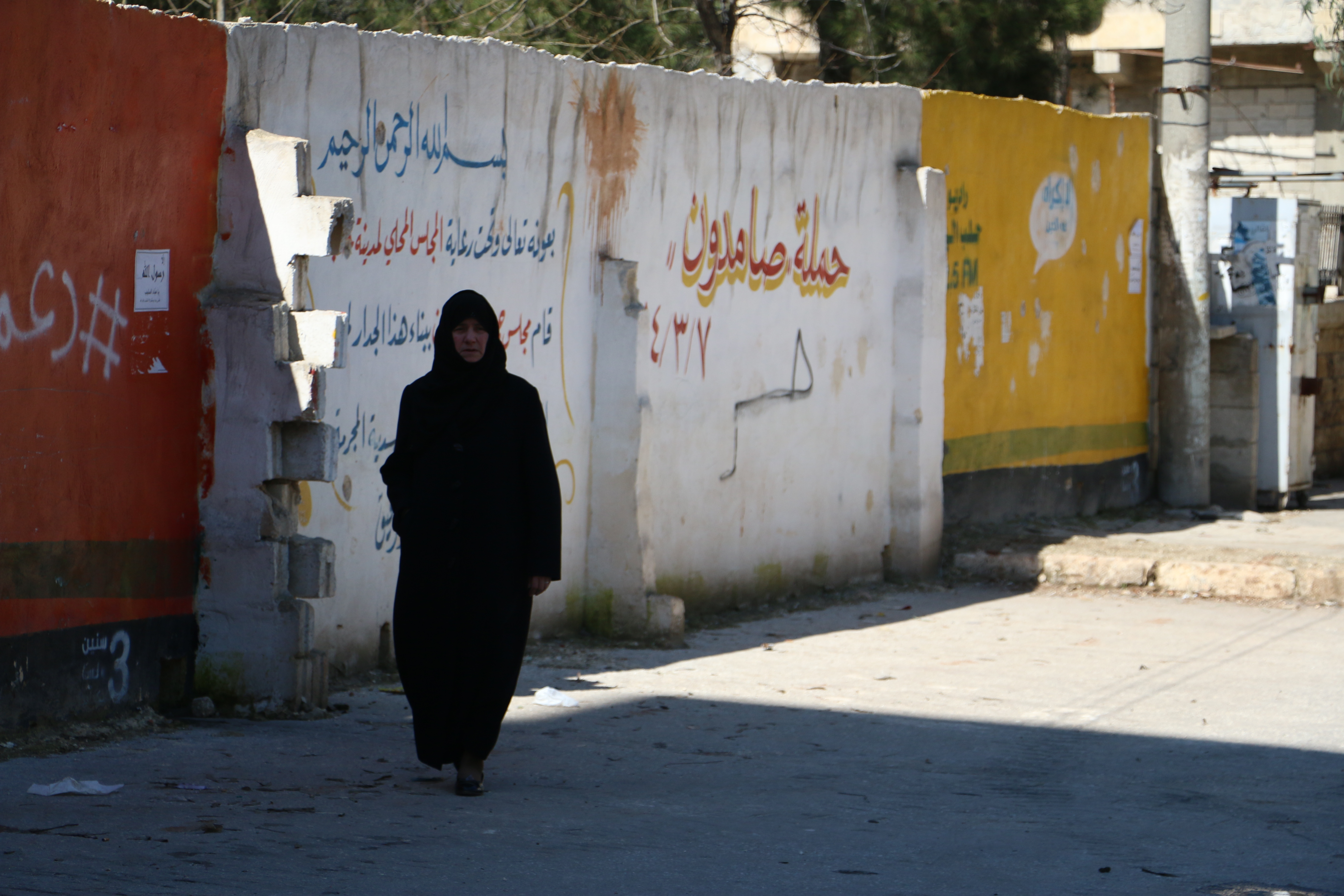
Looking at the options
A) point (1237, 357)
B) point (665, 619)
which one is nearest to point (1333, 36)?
point (1237, 357)

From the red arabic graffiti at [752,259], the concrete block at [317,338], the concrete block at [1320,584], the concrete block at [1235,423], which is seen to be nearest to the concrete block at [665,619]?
the red arabic graffiti at [752,259]

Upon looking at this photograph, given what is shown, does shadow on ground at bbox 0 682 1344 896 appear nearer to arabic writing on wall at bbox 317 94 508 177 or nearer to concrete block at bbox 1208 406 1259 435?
arabic writing on wall at bbox 317 94 508 177

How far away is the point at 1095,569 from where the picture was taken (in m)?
9.97

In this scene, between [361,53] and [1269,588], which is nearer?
[361,53]

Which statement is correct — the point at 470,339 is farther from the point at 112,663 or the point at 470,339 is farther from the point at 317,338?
the point at 112,663

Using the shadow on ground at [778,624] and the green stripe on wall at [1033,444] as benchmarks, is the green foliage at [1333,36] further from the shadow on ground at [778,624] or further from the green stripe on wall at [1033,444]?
the shadow on ground at [778,624]

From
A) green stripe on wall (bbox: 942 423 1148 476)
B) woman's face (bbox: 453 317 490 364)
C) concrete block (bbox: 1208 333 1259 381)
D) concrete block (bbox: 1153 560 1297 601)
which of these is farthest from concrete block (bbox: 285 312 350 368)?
concrete block (bbox: 1208 333 1259 381)

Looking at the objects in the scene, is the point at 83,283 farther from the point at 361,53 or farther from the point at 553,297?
the point at 553,297

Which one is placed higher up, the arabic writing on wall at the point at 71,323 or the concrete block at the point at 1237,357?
the concrete block at the point at 1237,357

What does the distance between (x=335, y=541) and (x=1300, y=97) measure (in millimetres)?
17908

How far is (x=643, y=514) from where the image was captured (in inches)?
313

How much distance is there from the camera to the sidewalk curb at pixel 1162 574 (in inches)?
373

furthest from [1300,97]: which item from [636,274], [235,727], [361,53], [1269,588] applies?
[235,727]

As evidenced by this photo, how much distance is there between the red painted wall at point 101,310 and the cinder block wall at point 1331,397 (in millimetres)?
11094
